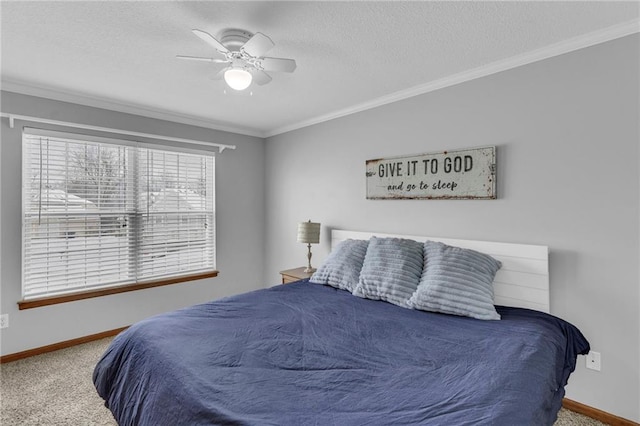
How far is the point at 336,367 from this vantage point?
4.57 ft

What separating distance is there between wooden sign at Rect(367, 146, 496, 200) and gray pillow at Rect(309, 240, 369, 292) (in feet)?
2.06

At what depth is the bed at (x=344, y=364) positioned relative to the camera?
3.62ft

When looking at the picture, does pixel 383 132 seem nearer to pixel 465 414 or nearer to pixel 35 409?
pixel 465 414

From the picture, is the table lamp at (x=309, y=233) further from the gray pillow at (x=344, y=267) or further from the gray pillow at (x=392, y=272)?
the gray pillow at (x=392, y=272)

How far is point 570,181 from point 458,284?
100 centimetres

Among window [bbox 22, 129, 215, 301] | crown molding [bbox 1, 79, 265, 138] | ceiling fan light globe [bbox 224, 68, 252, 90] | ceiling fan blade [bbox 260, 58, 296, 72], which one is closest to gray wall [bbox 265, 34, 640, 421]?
ceiling fan blade [bbox 260, 58, 296, 72]

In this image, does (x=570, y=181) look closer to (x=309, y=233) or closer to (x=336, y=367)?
(x=336, y=367)

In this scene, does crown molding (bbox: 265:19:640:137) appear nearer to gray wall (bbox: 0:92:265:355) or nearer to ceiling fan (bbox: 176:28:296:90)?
ceiling fan (bbox: 176:28:296:90)

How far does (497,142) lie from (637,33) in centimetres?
91

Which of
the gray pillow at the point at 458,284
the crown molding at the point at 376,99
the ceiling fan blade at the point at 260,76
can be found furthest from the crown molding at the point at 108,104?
the gray pillow at the point at 458,284

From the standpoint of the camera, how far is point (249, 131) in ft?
14.2

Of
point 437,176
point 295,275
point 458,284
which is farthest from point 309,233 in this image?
point 458,284

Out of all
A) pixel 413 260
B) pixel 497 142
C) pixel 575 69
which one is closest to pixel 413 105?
pixel 497 142

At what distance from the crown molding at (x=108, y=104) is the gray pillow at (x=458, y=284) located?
3.03 metres
